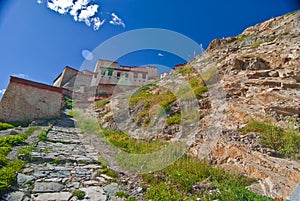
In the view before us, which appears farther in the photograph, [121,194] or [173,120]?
[173,120]

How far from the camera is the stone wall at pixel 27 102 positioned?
493 inches

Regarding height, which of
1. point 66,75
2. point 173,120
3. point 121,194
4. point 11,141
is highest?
point 66,75

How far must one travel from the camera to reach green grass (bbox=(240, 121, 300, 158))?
4.84 m

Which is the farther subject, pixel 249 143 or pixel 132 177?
pixel 249 143

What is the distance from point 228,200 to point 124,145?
6120mm

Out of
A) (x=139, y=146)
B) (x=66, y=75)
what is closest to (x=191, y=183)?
(x=139, y=146)

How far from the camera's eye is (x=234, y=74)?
12078mm

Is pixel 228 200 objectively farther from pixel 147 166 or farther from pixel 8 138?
pixel 8 138

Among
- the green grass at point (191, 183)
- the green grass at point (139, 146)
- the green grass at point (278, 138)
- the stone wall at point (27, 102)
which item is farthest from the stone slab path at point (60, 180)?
the stone wall at point (27, 102)

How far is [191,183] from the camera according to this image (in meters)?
4.20

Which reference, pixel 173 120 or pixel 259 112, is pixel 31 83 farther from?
pixel 259 112

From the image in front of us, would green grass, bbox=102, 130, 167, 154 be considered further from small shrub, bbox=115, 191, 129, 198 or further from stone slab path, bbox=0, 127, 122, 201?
small shrub, bbox=115, 191, 129, 198

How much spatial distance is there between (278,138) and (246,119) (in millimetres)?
1756

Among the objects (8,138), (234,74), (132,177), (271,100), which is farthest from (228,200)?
(234,74)
